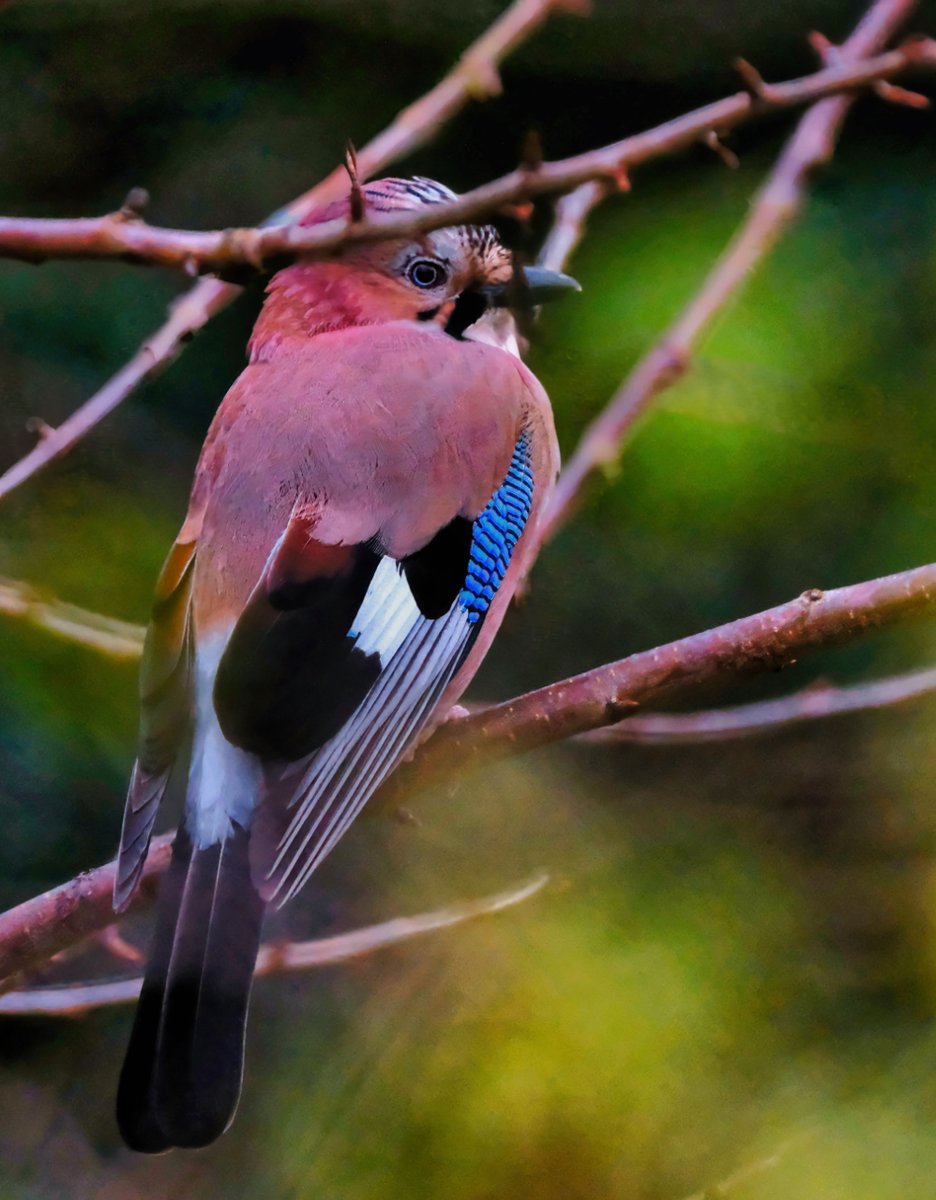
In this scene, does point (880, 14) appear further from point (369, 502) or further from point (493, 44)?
point (369, 502)

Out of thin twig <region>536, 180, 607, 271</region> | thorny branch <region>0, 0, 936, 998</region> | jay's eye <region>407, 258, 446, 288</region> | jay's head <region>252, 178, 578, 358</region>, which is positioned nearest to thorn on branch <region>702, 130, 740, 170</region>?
thorny branch <region>0, 0, 936, 998</region>

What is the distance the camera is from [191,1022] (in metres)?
1.07

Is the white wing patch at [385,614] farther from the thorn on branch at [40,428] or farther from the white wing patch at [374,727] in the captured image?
the thorn on branch at [40,428]

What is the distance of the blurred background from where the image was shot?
114 cm

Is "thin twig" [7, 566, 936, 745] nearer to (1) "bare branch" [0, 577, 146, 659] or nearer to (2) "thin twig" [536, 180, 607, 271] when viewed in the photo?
(1) "bare branch" [0, 577, 146, 659]

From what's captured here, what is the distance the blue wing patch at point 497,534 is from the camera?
135 cm

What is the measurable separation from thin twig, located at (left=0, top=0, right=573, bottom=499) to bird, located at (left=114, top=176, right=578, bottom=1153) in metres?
0.04

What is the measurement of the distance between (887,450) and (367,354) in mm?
553

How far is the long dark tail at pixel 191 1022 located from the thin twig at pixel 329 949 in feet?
0.24

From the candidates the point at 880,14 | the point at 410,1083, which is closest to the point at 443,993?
the point at 410,1083

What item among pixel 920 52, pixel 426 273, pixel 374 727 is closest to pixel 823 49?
pixel 920 52

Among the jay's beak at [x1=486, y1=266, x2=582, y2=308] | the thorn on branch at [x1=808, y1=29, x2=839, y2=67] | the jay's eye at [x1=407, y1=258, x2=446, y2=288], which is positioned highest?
the thorn on branch at [x1=808, y1=29, x2=839, y2=67]

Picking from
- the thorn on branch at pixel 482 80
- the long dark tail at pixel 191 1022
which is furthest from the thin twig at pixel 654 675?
the thorn on branch at pixel 482 80

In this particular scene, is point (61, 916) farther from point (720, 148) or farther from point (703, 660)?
point (720, 148)
